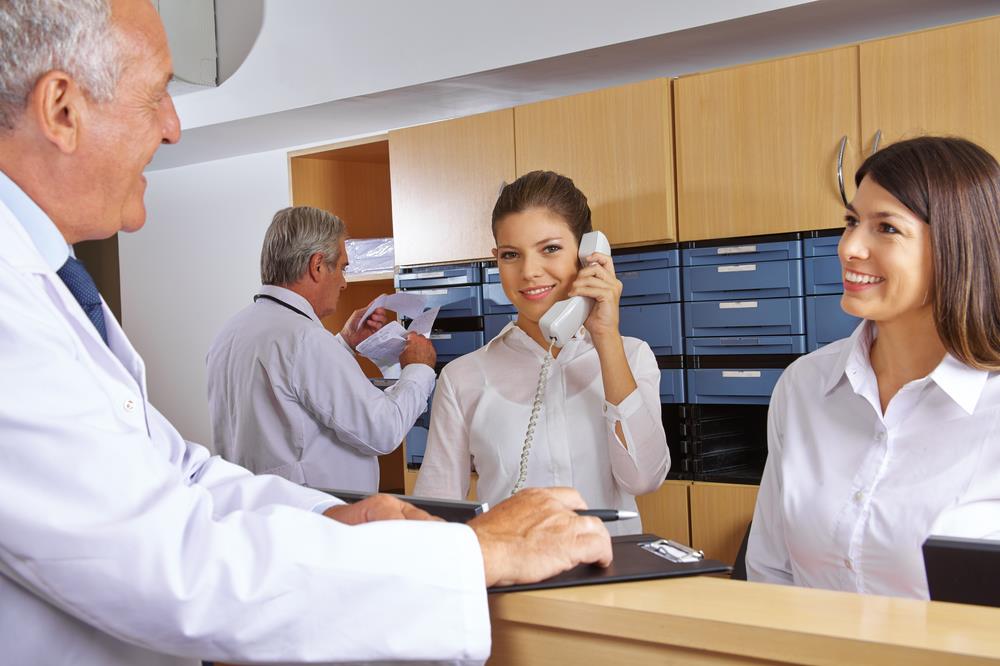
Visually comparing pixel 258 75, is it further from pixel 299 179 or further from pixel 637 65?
pixel 637 65

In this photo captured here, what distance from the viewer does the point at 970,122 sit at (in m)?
2.62

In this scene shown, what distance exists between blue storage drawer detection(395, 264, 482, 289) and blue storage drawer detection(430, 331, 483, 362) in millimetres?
207

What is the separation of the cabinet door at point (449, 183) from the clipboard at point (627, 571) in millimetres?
2612

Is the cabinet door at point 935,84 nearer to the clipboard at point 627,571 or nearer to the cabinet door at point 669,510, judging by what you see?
the cabinet door at point 669,510

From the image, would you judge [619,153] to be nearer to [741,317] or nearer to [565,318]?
[741,317]

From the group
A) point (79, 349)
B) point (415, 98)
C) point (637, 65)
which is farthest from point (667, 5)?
point (79, 349)

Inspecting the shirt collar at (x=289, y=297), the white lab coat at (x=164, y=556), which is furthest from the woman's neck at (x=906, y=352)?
the shirt collar at (x=289, y=297)

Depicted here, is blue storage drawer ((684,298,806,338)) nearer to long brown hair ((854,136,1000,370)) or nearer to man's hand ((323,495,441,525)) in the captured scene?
long brown hair ((854,136,1000,370))

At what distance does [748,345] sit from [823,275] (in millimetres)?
326

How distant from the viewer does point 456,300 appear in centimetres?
371

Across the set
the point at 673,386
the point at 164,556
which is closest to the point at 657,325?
the point at 673,386

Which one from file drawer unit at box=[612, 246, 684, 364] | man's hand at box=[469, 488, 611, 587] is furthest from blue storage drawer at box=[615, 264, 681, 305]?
man's hand at box=[469, 488, 611, 587]

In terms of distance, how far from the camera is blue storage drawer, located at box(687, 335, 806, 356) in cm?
292

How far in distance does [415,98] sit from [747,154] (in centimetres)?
194
